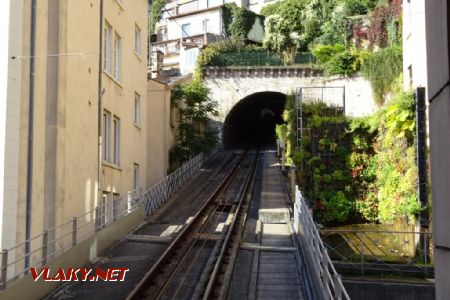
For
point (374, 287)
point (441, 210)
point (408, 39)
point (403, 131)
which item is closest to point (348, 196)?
point (403, 131)

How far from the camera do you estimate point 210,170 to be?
32.7m

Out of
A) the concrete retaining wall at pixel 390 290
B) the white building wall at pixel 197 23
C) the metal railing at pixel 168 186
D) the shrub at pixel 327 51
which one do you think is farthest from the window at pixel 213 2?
the concrete retaining wall at pixel 390 290

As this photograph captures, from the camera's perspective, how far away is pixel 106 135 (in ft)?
55.3

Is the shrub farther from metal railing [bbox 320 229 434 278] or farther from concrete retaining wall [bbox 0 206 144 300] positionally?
concrete retaining wall [bbox 0 206 144 300]

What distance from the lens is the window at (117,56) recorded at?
711 inches

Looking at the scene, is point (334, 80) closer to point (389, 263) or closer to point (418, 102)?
point (418, 102)

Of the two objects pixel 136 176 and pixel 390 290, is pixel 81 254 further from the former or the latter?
pixel 136 176

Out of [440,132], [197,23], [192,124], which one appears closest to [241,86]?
[192,124]

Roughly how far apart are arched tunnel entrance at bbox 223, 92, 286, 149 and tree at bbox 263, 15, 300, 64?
4.46 meters

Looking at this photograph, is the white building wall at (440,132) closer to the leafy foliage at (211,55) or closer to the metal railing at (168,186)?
the metal railing at (168,186)

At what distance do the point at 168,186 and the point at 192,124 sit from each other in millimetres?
9057

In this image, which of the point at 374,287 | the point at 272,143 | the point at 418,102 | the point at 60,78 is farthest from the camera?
the point at 272,143

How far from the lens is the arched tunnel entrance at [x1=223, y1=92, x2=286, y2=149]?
46.0m

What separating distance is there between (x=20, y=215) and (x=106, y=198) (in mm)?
6089
